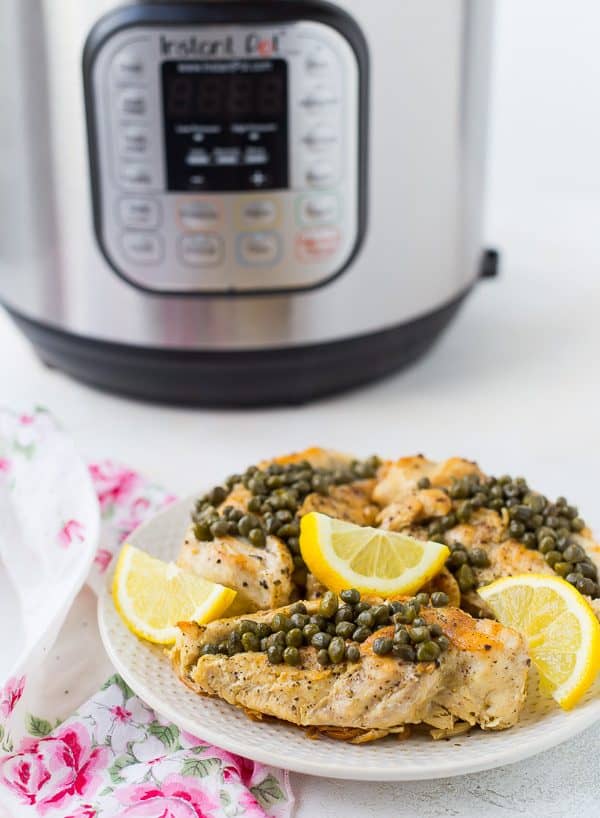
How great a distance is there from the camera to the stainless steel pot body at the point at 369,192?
1.24 meters

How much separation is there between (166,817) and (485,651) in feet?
0.75

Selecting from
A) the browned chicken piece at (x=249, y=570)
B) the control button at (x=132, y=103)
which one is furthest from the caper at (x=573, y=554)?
the control button at (x=132, y=103)

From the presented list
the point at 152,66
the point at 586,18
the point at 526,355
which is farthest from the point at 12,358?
the point at 586,18

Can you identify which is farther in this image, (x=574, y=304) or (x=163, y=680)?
(x=574, y=304)

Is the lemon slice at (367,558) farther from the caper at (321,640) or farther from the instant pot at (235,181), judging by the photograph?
the instant pot at (235,181)

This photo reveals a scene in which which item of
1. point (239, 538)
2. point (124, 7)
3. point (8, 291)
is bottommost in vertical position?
point (239, 538)

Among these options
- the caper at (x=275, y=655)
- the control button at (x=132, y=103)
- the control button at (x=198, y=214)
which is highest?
the control button at (x=132, y=103)

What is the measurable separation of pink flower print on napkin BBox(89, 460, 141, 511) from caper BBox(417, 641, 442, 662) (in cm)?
47

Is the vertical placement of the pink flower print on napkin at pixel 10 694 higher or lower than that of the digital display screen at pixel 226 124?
lower

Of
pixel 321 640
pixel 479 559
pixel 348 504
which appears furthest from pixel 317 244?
pixel 321 640

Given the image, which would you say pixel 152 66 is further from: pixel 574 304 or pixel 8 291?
pixel 574 304

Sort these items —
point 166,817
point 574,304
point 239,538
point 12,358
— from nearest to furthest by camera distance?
point 166,817, point 239,538, point 12,358, point 574,304

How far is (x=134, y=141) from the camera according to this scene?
1234 millimetres

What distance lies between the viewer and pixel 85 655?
956mm
